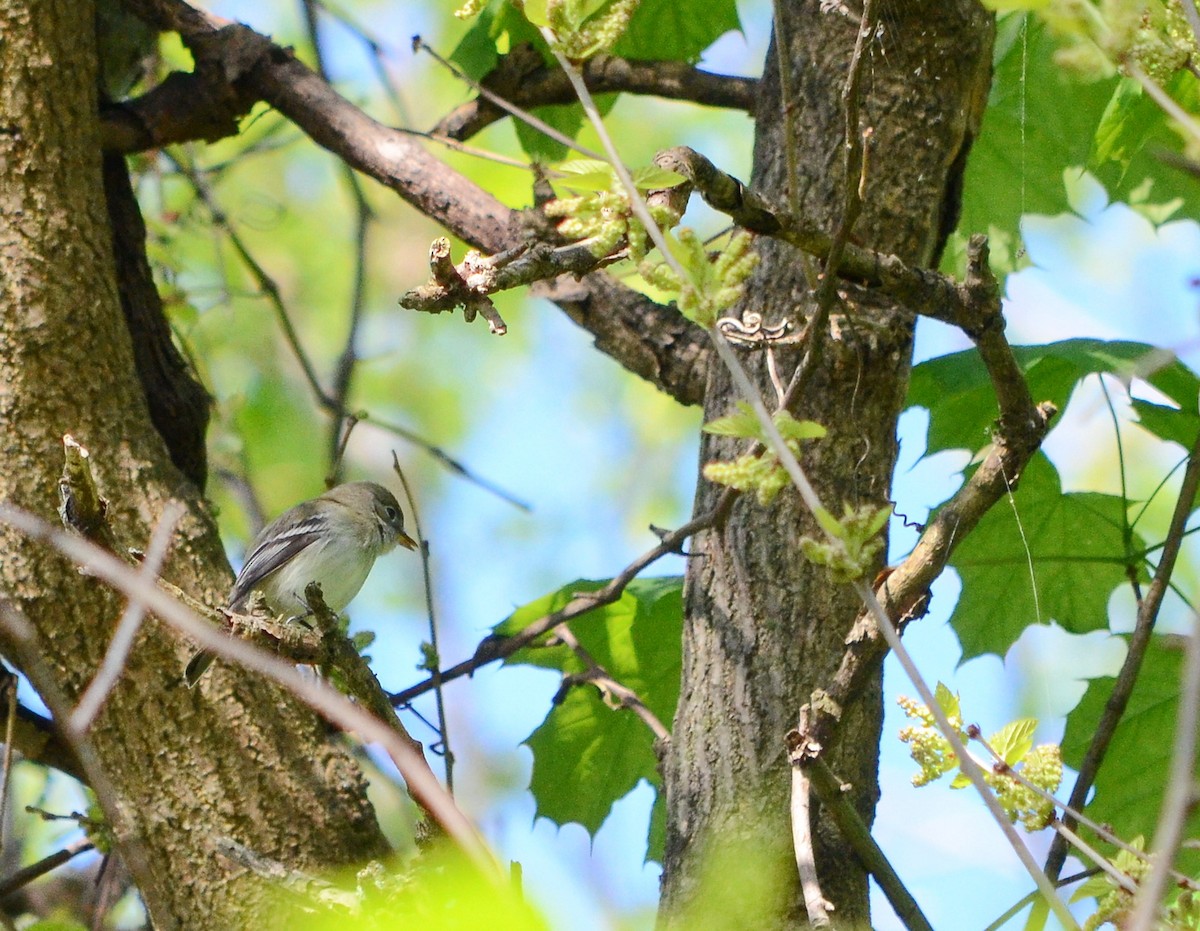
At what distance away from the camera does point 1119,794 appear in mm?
2793

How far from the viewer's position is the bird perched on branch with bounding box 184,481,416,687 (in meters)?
4.43

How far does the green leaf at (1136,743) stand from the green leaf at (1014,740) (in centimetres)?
125

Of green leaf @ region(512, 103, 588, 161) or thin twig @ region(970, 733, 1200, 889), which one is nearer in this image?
thin twig @ region(970, 733, 1200, 889)

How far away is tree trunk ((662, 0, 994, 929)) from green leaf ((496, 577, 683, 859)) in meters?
0.56

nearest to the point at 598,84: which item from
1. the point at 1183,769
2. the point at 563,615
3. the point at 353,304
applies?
the point at 353,304

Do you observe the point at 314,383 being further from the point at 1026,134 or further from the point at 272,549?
the point at 1026,134

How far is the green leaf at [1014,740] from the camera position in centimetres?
164

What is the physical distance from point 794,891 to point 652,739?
88cm

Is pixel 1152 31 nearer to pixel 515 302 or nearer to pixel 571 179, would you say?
pixel 571 179

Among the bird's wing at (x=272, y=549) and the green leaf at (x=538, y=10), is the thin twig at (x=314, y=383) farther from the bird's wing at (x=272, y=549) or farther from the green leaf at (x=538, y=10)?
the green leaf at (x=538, y=10)

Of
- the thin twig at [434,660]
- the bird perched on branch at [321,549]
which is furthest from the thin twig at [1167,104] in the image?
the bird perched on branch at [321,549]

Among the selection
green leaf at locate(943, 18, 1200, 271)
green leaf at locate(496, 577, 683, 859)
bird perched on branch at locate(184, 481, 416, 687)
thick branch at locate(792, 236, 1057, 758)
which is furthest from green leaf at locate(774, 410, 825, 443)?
bird perched on branch at locate(184, 481, 416, 687)

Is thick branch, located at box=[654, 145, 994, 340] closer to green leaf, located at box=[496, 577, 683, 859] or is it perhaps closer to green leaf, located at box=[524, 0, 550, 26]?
green leaf, located at box=[524, 0, 550, 26]

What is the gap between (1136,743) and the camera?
281 centimetres
